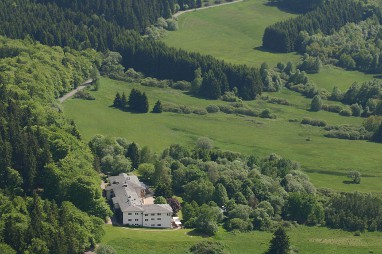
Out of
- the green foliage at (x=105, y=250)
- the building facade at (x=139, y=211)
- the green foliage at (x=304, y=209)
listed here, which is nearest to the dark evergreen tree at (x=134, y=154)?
the building facade at (x=139, y=211)

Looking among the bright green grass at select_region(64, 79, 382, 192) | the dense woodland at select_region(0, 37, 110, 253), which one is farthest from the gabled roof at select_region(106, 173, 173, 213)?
the bright green grass at select_region(64, 79, 382, 192)

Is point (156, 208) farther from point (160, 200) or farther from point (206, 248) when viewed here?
point (206, 248)

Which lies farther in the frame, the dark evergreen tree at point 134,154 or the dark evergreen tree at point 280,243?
the dark evergreen tree at point 134,154

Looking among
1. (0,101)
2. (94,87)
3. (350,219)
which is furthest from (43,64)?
(350,219)

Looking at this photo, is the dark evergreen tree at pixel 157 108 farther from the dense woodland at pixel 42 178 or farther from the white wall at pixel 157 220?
the white wall at pixel 157 220

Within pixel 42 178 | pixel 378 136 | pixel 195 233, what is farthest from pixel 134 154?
pixel 378 136

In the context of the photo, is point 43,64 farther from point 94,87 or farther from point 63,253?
point 63,253
